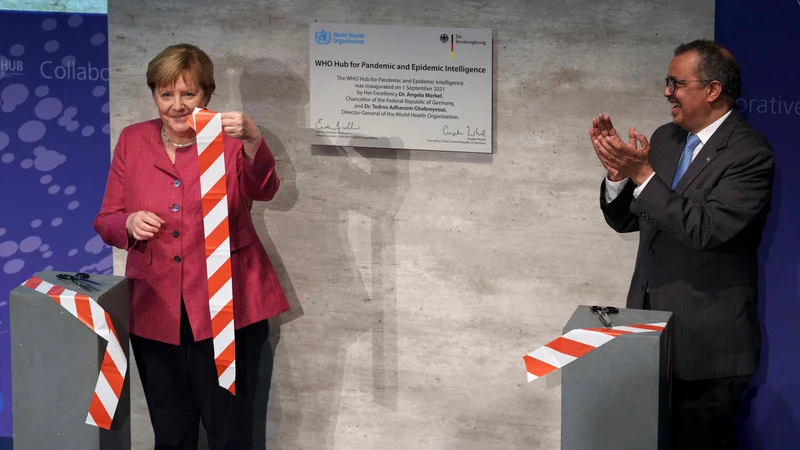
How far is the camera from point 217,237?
414 centimetres

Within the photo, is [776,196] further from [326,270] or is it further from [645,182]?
[326,270]

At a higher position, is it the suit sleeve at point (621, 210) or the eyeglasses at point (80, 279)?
the suit sleeve at point (621, 210)

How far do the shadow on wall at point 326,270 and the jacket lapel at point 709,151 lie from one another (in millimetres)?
1389

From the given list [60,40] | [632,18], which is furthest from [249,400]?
[632,18]

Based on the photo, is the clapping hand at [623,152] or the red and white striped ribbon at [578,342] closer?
the red and white striped ribbon at [578,342]

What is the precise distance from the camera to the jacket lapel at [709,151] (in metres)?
3.81

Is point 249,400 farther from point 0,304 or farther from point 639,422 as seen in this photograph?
point 639,422

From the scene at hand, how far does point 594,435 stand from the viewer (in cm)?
326

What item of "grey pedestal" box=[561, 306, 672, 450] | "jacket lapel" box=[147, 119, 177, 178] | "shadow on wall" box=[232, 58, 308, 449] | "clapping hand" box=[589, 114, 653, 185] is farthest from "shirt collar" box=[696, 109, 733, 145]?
"jacket lapel" box=[147, 119, 177, 178]

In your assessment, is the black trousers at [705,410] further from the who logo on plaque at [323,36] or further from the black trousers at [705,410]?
the who logo on plaque at [323,36]

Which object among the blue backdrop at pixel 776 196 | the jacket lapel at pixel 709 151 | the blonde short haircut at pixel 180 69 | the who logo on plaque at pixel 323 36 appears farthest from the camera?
the who logo on plaque at pixel 323 36

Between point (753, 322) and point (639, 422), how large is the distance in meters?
0.92

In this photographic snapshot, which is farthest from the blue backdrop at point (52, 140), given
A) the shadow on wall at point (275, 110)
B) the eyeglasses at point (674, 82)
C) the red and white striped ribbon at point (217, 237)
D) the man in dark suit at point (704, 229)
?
the eyeglasses at point (674, 82)

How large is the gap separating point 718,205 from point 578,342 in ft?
2.69
